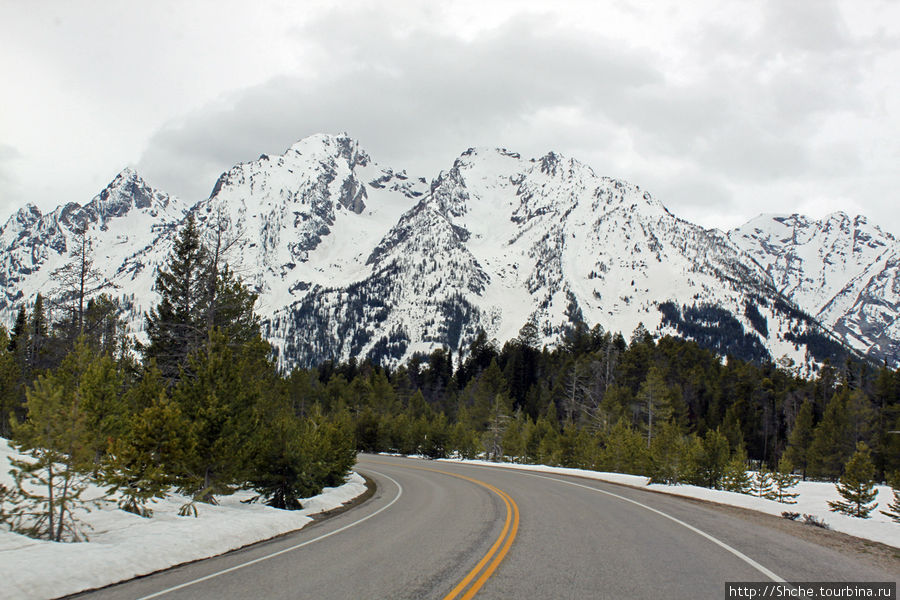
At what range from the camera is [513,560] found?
997 cm

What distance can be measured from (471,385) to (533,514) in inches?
3310

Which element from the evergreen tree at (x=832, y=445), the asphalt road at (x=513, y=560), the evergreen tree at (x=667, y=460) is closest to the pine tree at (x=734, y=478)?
the evergreen tree at (x=667, y=460)

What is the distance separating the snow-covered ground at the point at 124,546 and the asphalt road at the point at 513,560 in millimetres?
430

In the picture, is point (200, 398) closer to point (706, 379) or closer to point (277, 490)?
point (277, 490)

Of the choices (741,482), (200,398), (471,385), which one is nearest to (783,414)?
(471,385)

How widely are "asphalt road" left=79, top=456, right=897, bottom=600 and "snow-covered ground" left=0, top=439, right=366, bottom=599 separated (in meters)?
0.43

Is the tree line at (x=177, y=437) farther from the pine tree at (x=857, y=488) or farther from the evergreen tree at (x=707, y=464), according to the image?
the pine tree at (x=857, y=488)

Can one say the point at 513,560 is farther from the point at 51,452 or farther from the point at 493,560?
the point at 51,452

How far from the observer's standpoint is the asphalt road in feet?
27.1

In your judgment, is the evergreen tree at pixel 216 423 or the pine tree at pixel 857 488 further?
the pine tree at pixel 857 488

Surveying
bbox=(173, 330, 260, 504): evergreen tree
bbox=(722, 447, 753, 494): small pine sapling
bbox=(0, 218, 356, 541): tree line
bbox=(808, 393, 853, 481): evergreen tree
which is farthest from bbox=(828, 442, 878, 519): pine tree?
bbox=(173, 330, 260, 504): evergreen tree

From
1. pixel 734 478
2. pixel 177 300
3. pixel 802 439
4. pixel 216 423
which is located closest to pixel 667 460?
pixel 734 478

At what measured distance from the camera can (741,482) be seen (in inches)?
1612

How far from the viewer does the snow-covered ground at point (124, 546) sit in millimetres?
8367
